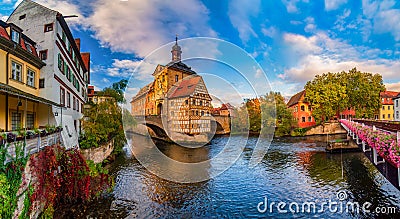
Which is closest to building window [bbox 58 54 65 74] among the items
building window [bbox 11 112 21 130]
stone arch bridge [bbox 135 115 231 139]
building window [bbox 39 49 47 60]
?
building window [bbox 39 49 47 60]

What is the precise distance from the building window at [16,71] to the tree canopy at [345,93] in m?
49.3

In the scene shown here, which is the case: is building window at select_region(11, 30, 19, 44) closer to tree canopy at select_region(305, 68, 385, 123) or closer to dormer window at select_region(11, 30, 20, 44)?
dormer window at select_region(11, 30, 20, 44)

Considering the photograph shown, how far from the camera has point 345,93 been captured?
49625 millimetres

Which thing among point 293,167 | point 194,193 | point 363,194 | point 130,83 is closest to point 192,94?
point 130,83

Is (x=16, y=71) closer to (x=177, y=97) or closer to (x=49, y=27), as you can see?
(x=49, y=27)

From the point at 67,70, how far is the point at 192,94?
1648cm

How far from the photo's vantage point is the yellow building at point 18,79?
12.5 m

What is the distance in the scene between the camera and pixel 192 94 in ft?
30.6

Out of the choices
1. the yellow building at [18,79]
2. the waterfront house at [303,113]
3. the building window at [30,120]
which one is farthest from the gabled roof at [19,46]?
the waterfront house at [303,113]

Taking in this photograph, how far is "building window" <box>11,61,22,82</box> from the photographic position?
13416mm

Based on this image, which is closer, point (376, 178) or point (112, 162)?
point (376, 178)

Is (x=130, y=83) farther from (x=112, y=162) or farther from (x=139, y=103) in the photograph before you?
(x=112, y=162)

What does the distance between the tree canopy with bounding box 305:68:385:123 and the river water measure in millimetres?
31158

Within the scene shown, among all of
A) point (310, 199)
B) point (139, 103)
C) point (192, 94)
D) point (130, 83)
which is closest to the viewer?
point (130, 83)
